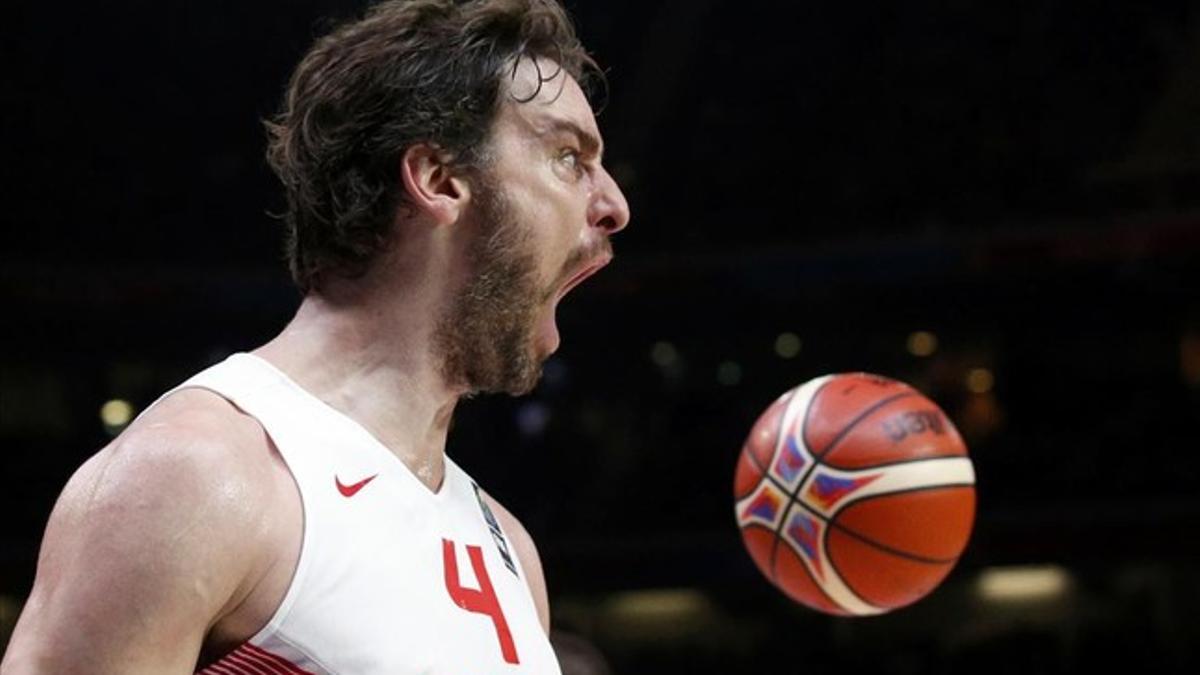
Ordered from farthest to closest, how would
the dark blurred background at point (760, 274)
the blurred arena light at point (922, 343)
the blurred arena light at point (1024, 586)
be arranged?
the blurred arena light at point (1024, 586) → the blurred arena light at point (922, 343) → the dark blurred background at point (760, 274)

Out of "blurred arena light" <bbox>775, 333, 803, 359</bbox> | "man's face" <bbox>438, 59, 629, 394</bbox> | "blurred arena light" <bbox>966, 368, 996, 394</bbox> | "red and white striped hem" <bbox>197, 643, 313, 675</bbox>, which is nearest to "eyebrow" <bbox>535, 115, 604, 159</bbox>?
"man's face" <bbox>438, 59, 629, 394</bbox>

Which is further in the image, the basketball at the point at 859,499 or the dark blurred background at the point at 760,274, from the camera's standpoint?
the dark blurred background at the point at 760,274

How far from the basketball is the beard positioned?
180 cm

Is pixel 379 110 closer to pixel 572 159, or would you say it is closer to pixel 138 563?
pixel 572 159

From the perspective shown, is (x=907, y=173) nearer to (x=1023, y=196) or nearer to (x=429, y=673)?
(x=1023, y=196)

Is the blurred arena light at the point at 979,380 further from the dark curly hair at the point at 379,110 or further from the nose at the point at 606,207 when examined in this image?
the dark curly hair at the point at 379,110

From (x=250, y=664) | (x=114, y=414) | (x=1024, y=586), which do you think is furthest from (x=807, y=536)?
(x=1024, y=586)

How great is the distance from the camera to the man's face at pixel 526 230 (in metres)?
1.64

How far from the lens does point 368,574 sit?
1430mm

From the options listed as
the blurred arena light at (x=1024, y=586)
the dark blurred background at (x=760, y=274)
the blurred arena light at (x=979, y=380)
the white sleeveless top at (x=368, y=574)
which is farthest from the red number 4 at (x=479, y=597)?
the blurred arena light at (x=1024, y=586)

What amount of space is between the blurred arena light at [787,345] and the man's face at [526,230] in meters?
10.1

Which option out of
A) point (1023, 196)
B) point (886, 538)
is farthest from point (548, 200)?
point (1023, 196)

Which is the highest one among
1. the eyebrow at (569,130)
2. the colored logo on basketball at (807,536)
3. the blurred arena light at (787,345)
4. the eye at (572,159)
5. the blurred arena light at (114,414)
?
the eyebrow at (569,130)

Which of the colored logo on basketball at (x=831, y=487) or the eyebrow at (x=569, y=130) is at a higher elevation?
the eyebrow at (x=569, y=130)
